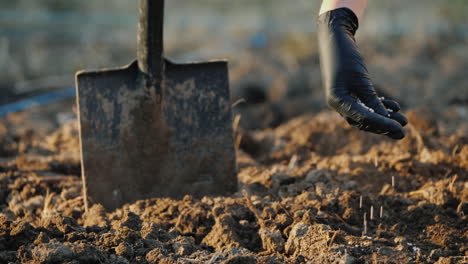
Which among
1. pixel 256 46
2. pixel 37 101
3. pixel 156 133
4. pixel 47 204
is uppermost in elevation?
pixel 156 133

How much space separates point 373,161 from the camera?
12.8ft

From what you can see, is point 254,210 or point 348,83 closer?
point 348,83

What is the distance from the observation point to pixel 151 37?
3408 millimetres

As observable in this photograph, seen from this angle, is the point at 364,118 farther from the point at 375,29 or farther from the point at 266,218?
the point at 375,29

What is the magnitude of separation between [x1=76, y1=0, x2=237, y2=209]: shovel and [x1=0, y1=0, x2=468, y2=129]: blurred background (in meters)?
2.40

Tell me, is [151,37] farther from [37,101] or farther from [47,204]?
[37,101]

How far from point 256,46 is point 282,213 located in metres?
6.68

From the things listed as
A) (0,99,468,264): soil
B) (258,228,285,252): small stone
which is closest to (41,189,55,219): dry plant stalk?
(0,99,468,264): soil

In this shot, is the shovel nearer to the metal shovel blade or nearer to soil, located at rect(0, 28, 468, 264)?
the metal shovel blade

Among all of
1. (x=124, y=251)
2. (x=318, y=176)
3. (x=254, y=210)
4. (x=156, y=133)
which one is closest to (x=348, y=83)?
(x=254, y=210)

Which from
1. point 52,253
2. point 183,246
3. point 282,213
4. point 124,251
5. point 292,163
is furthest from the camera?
point 292,163

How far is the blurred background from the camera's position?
6.95 meters

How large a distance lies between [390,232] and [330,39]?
92 cm

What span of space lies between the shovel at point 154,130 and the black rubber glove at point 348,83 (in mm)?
934
